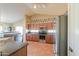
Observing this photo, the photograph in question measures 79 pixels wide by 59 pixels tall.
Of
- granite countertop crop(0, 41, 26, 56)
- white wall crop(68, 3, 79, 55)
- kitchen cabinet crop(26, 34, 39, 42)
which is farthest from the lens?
kitchen cabinet crop(26, 34, 39, 42)

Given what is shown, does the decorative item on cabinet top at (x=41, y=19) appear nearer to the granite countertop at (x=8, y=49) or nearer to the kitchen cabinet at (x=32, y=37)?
the kitchen cabinet at (x=32, y=37)

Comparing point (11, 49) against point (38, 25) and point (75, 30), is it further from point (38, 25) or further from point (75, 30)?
point (38, 25)

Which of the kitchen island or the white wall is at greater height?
the white wall

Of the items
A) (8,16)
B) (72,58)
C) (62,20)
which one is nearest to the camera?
(72,58)

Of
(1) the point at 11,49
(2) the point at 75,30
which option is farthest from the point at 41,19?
(2) the point at 75,30

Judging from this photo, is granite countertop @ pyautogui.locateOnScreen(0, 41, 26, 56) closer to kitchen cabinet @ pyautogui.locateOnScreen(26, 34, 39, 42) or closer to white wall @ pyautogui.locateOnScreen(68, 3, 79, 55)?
white wall @ pyautogui.locateOnScreen(68, 3, 79, 55)

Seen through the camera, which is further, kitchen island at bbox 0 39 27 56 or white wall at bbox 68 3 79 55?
kitchen island at bbox 0 39 27 56

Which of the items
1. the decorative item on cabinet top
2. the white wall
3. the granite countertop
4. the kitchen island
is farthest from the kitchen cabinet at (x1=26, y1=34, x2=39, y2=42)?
the white wall

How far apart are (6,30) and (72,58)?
8823 mm

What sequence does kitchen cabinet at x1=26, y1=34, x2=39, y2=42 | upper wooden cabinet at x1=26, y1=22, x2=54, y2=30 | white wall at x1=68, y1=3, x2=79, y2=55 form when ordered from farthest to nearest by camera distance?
kitchen cabinet at x1=26, y1=34, x2=39, y2=42 < upper wooden cabinet at x1=26, y1=22, x2=54, y2=30 < white wall at x1=68, y1=3, x2=79, y2=55

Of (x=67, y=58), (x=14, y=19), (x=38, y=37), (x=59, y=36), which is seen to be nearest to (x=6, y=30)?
(x=14, y=19)

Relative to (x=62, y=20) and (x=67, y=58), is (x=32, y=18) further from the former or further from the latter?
(x=67, y=58)

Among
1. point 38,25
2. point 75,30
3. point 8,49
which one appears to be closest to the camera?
point 75,30

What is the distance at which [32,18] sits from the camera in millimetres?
10156
